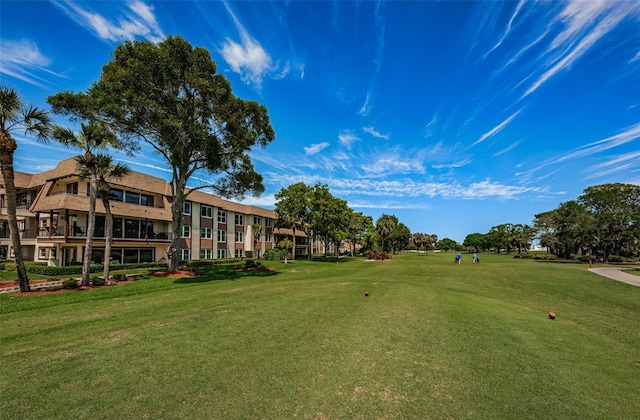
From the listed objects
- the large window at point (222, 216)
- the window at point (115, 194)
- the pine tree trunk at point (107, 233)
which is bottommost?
the pine tree trunk at point (107, 233)

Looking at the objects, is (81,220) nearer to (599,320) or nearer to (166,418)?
(166,418)

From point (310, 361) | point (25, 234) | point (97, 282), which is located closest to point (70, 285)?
point (97, 282)

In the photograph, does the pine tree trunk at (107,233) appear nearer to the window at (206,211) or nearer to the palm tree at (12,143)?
the palm tree at (12,143)

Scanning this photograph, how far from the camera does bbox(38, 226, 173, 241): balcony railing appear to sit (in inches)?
1027

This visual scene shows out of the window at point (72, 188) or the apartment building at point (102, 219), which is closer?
the apartment building at point (102, 219)

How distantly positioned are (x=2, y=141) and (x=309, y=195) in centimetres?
3662

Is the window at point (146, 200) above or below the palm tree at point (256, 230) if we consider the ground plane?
above

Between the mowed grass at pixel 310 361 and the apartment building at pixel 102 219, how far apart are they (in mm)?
17128

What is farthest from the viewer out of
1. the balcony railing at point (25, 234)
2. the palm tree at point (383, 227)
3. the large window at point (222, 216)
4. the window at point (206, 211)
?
the palm tree at point (383, 227)

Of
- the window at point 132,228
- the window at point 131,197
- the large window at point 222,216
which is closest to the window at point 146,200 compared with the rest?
the window at point 131,197

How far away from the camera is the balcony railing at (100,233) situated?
85.6ft

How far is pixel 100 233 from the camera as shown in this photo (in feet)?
93.4

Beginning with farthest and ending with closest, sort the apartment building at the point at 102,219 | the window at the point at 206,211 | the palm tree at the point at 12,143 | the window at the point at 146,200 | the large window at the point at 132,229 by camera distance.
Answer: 1. the window at the point at 206,211
2. the window at the point at 146,200
3. the large window at the point at 132,229
4. the apartment building at the point at 102,219
5. the palm tree at the point at 12,143

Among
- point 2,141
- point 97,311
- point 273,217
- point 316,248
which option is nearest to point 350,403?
point 97,311
